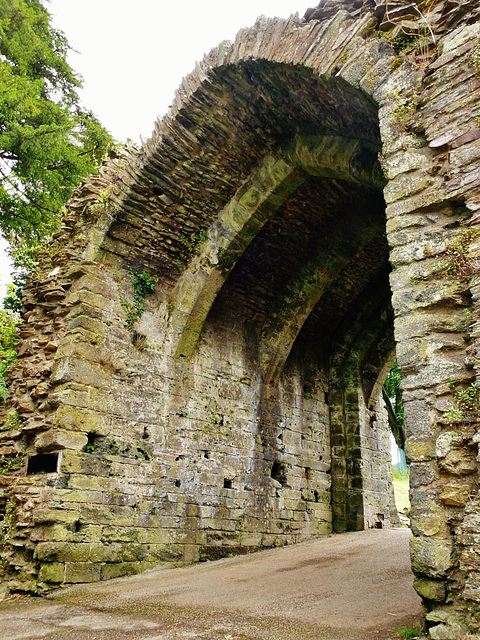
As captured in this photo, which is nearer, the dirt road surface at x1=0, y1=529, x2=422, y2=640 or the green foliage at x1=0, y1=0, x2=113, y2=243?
the dirt road surface at x1=0, y1=529, x2=422, y2=640

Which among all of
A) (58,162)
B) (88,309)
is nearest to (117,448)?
(88,309)

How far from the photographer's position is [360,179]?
617 centimetres

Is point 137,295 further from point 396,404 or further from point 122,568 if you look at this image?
point 396,404

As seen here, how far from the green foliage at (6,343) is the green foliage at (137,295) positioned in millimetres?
1420

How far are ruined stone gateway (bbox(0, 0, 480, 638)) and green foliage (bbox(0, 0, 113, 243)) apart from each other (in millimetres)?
3157

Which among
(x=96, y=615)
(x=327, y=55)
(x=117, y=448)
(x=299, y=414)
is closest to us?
(x=96, y=615)

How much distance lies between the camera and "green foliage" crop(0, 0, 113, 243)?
9.34 meters

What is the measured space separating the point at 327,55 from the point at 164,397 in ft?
13.9

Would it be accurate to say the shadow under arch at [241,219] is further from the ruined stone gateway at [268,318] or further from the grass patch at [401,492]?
the grass patch at [401,492]

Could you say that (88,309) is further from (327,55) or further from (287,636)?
(287,636)

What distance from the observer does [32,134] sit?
9.25 m

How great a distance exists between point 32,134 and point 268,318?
519cm

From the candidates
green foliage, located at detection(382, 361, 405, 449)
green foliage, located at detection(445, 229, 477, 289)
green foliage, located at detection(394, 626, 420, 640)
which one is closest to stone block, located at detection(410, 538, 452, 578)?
green foliage, located at detection(394, 626, 420, 640)

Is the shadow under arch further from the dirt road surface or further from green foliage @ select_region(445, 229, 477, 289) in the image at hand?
green foliage @ select_region(445, 229, 477, 289)
